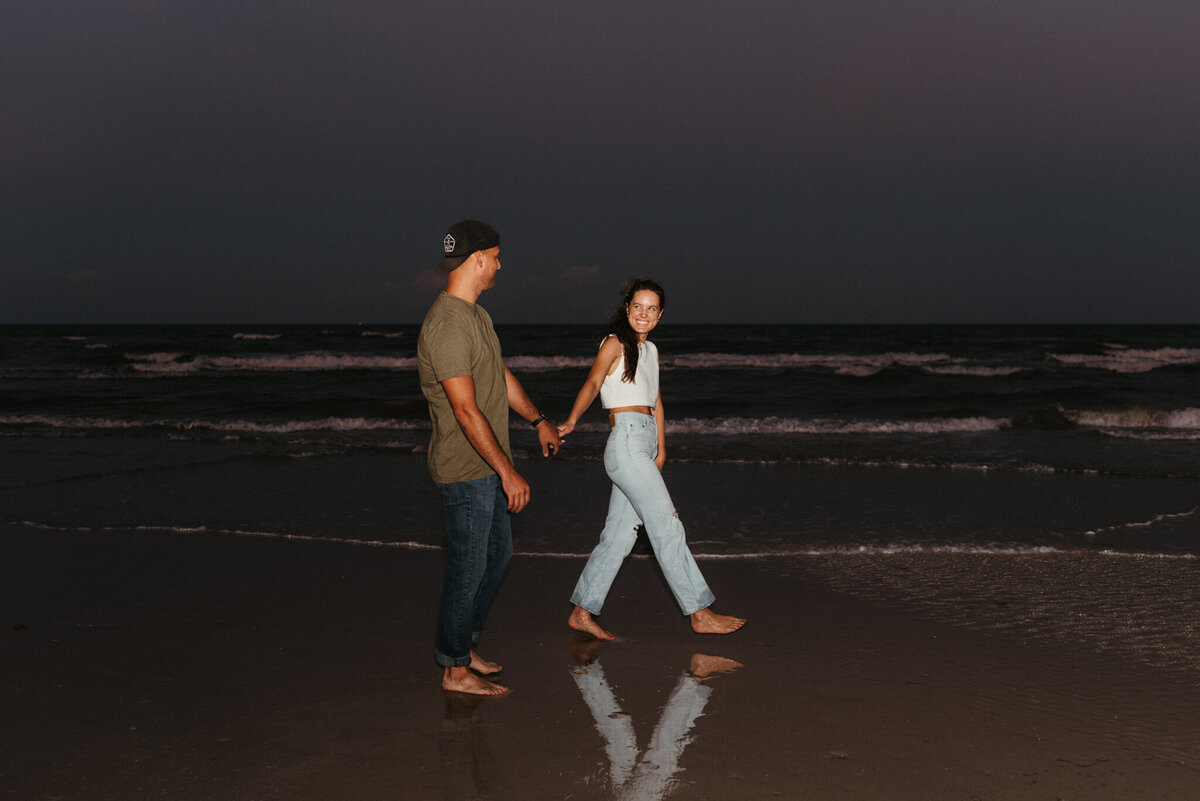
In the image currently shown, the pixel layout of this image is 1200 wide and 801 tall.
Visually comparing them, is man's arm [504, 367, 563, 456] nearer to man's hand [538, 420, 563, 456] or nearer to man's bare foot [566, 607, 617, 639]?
man's hand [538, 420, 563, 456]

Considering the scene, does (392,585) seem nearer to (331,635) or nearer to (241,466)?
(331,635)

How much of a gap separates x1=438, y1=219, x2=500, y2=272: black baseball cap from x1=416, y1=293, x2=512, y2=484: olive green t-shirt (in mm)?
150

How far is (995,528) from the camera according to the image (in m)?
7.00

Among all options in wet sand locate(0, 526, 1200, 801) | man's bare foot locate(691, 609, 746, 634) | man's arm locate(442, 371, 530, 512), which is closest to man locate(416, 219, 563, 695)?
man's arm locate(442, 371, 530, 512)

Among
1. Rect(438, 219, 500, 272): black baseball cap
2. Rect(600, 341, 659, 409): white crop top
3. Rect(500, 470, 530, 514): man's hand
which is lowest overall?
Rect(500, 470, 530, 514): man's hand

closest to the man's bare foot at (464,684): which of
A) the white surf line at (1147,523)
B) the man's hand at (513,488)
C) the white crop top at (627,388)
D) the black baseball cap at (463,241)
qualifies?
the man's hand at (513,488)

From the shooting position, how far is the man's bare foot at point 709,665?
3.81 meters

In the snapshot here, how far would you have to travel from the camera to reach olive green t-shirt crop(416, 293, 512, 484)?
315 centimetres

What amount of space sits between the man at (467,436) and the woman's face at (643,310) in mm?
891

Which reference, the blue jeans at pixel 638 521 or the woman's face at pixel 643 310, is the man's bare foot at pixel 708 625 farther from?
the woman's face at pixel 643 310

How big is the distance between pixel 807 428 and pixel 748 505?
6750mm

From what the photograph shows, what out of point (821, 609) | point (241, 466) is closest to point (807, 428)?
point (241, 466)

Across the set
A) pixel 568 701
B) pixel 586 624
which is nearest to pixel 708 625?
pixel 586 624

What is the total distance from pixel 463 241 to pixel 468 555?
1254mm
